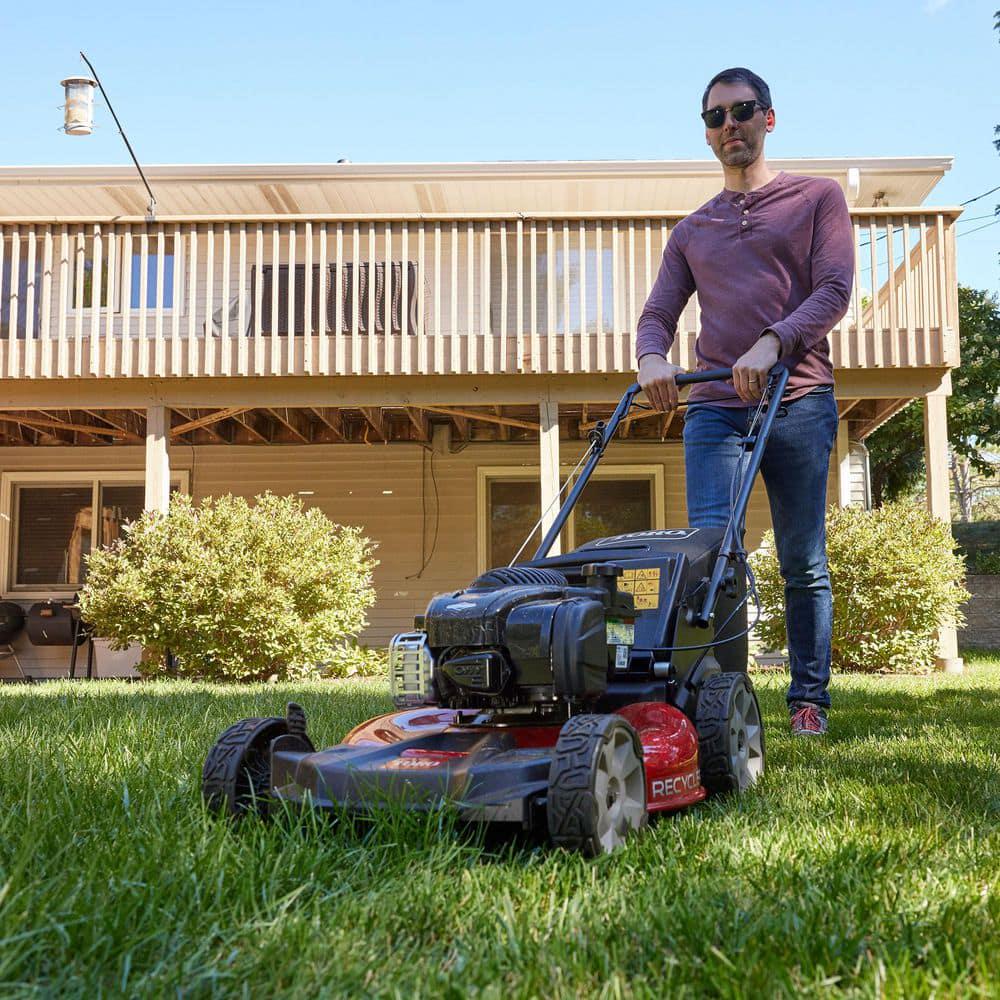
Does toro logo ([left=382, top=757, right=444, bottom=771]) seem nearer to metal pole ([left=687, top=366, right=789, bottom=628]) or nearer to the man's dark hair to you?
metal pole ([left=687, top=366, right=789, bottom=628])

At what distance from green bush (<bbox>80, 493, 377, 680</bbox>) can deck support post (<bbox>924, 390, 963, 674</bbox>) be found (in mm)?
4749

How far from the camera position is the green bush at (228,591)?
8.79 metres

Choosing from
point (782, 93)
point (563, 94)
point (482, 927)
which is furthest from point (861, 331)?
point (563, 94)

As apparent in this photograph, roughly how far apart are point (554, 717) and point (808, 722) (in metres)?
1.76

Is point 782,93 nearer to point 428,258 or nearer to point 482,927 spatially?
point 482,927

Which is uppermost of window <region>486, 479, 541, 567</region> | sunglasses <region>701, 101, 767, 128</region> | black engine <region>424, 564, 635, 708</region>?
sunglasses <region>701, 101, 767, 128</region>

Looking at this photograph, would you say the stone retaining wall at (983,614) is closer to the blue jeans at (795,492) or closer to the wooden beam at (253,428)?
the wooden beam at (253,428)

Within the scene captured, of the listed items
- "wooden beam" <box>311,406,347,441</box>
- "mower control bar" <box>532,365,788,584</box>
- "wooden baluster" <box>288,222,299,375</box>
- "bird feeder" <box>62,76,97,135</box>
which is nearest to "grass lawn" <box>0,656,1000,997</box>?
"mower control bar" <box>532,365,788,584</box>

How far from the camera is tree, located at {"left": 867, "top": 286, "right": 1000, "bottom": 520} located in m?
17.0

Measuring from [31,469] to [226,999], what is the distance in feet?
41.2

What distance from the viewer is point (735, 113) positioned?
12.8 ft

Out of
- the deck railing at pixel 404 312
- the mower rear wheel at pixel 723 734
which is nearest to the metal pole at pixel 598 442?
the mower rear wheel at pixel 723 734

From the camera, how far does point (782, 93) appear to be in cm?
422

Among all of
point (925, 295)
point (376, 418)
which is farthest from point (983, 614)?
point (376, 418)
